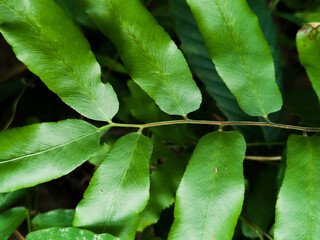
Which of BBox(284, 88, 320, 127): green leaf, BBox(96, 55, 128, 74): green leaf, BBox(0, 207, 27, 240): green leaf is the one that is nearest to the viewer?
BBox(0, 207, 27, 240): green leaf

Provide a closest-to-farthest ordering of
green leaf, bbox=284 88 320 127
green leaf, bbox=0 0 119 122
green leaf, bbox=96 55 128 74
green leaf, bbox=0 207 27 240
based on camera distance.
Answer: green leaf, bbox=0 0 119 122
green leaf, bbox=0 207 27 240
green leaf, bbox=284 88 320 127
green leaf, bbox=96 55 128 74

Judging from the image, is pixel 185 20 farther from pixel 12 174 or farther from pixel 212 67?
pixel 12 174

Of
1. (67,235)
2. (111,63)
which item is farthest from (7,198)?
(111,63)

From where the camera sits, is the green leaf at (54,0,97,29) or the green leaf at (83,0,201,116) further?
the green leaf at (54,0,97,29)

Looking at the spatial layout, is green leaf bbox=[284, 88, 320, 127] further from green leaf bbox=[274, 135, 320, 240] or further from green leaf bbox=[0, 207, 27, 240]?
green leaf bbox=[0, 207, 27, 240]

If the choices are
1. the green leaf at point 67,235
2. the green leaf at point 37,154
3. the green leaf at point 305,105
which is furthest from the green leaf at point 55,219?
the green leaf at point 305,105

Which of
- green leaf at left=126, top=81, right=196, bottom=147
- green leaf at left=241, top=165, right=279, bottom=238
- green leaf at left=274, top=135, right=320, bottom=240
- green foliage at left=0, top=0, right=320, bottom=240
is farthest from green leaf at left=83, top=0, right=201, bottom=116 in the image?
green leaf at left=241, top=165, right=279, bottom=238

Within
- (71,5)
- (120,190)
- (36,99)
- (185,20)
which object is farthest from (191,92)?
(36,99)
